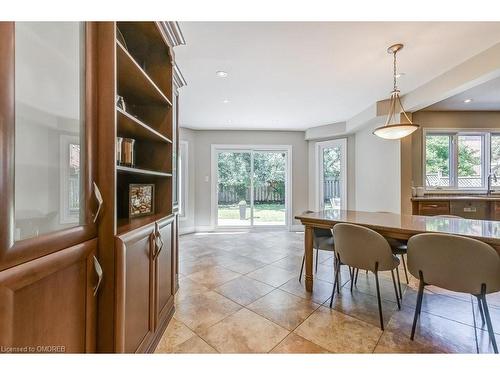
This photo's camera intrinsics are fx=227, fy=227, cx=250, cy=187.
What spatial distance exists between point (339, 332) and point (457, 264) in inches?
36.8

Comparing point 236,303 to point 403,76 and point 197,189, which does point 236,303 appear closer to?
point 403,76

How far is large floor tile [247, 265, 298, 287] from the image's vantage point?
8.73ft

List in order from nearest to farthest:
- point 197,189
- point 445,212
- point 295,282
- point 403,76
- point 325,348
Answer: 1. point 325,348
2. point 295,282
3. point 403,76
4. point 445,212
5. point 197,189

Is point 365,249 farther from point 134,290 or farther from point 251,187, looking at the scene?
point 251,187

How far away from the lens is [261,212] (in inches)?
223

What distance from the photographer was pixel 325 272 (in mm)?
2943

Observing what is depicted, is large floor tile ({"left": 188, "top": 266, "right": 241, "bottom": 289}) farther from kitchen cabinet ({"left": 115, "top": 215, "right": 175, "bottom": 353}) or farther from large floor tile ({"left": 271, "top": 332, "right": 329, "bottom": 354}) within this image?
large floor tile ({"left": 271, "top": 332, "right": 329, "bottom": 354})

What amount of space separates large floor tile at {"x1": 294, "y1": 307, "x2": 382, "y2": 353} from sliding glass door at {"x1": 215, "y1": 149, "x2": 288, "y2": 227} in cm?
372

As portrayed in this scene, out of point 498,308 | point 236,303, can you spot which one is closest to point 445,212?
point 498,308

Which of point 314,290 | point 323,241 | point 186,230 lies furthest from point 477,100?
point 186,230

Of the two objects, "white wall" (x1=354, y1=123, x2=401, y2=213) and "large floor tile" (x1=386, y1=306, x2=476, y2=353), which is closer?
"large floor tile" (x1=386, y1=306, x2=476, y2=353)

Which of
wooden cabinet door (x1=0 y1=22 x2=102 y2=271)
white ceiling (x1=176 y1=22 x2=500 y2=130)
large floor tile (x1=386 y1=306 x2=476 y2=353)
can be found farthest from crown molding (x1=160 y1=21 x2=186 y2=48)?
large floor tile (x1=386 y1=306 x2=476 y2=353)
